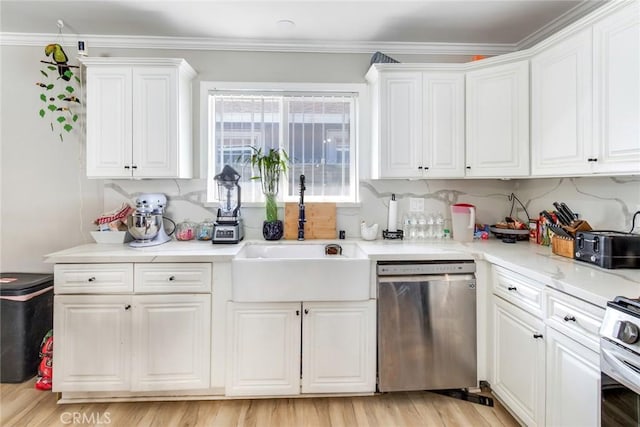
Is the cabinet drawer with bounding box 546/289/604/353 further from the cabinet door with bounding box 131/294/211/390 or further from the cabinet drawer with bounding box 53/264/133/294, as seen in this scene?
the cabinet drawer with bounding box 53/264/133/294

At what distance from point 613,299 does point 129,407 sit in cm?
256

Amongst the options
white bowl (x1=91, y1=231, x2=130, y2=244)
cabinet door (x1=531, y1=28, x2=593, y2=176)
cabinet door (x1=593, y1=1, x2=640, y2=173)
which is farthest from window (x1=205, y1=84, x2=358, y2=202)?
cabinet door (x1=593, y1=1, x2=640, y2=173)

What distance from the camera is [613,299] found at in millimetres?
1209

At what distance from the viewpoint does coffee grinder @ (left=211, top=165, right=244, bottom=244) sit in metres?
2.43

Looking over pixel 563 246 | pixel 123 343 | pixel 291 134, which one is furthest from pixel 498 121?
pixel 123 343

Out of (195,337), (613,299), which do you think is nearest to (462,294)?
(613,299)

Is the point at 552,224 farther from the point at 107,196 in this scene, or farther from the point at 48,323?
the point at 48,323

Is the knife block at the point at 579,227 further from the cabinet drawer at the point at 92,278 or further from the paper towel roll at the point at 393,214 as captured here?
the cabinet drawer at the point at 92,278

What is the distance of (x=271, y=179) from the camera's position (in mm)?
2660

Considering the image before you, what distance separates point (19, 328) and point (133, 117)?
1651mm

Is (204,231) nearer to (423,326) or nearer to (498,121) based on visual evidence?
(423,326)

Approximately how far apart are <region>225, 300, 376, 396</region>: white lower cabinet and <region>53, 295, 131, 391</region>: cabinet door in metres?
0.65

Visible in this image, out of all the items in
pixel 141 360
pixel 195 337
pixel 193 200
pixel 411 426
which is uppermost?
pixel 193 200

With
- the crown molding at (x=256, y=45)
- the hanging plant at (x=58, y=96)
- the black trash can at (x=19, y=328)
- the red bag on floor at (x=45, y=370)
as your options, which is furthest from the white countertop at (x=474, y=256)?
the crown molding at (x=256, y=45)
